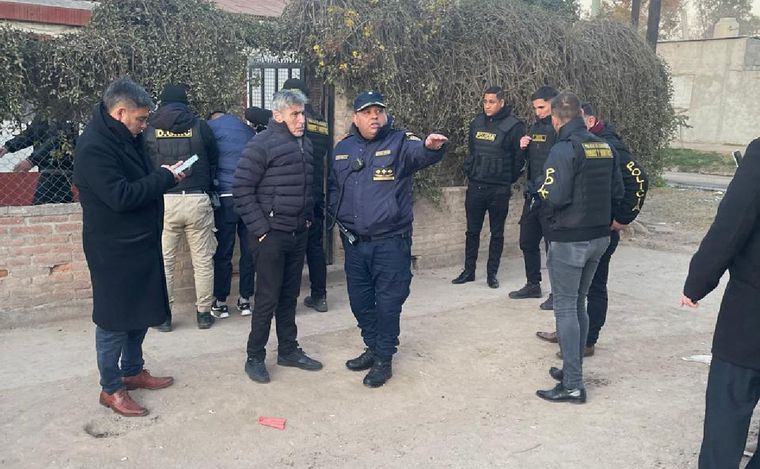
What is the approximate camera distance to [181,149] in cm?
550

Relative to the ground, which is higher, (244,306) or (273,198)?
(273,198)

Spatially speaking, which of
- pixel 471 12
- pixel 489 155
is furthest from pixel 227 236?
pixel 471 12

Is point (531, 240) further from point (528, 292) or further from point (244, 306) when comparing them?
point (244, 306)

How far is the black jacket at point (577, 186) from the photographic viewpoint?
4.26 m

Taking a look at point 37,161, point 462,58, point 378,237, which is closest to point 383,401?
point 378,237

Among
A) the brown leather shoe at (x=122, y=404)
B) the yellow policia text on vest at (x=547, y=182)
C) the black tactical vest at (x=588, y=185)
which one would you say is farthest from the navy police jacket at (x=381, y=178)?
the brown leather shoe at (x=122, y=404)

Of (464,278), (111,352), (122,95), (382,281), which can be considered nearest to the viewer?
(122,95)

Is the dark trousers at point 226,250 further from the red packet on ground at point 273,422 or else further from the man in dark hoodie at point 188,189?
the red packet on ground at point 273,422

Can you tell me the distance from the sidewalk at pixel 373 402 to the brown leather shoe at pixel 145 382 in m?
0.05

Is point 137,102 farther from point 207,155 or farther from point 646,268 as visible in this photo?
point 646,268

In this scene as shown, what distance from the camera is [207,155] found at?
5707 mm

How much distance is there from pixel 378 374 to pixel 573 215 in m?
1.65

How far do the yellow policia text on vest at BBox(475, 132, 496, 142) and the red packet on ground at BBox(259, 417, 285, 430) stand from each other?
A: 12.9ft

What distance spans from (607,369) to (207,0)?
187 inches
